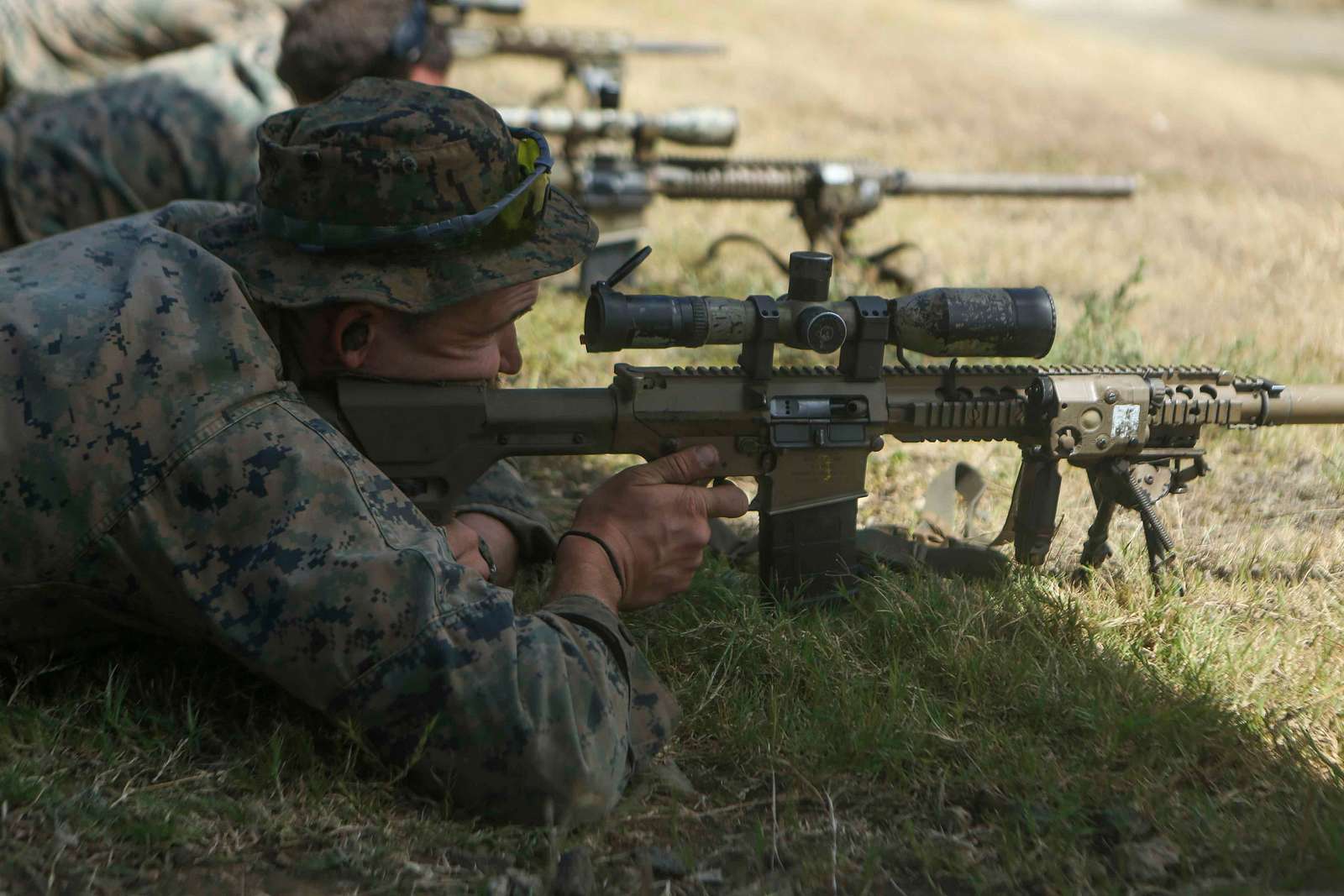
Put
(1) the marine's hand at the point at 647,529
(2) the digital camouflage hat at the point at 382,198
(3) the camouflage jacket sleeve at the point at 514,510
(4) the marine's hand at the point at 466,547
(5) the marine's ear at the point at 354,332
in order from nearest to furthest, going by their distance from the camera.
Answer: (2) the digital camouflage hat at the point at 382,198
(5) the marine's ear at the point at 354,332
(1) the marine's hand at the point at 647,529
(4) the marine's hand at the point at 466,547
(3) the camouflage jacket sleeve at the point at 514,510

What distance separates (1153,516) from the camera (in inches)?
147

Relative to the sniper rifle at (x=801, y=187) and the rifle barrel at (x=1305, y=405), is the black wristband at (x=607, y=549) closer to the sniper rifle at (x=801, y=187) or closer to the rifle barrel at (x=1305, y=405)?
the rifle barrel at (x=1305, y=405)

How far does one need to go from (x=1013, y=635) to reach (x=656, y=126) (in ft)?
16.4

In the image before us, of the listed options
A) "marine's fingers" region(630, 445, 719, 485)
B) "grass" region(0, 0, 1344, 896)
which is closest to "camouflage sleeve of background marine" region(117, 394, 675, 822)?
"grass" region(0, 0, 1344, 896)

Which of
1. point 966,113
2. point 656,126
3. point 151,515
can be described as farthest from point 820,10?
point 151,515

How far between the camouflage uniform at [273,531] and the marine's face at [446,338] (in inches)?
7.7

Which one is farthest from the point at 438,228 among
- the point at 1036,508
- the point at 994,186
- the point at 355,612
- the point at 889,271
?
the point at 994,186

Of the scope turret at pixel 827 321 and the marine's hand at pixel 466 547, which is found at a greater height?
the scope turret at pixel 827 321

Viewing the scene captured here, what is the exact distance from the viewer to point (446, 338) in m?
3.04

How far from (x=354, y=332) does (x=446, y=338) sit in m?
0.21

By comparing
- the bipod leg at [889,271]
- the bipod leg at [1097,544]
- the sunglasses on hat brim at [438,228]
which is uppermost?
the sunglasses on hat brim at [438,228]

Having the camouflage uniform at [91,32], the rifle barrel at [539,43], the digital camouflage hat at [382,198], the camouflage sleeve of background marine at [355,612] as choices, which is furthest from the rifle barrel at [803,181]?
the camouflage sleeve of background marine at [355,612]

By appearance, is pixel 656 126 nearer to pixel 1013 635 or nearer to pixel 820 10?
pixel 1013 635

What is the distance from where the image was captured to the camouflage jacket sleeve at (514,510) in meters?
3.89
